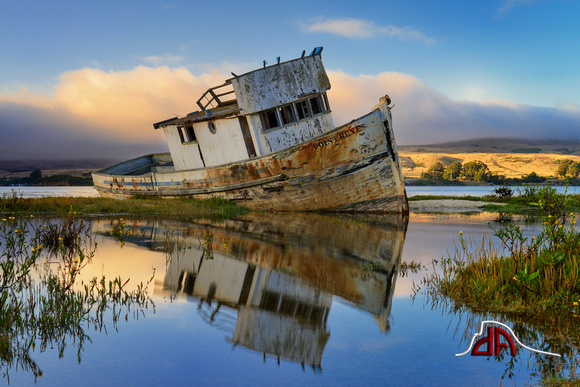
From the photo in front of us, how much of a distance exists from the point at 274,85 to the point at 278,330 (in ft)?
48.2

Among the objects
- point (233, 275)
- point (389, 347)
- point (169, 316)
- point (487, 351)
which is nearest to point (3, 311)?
point (169, 316)

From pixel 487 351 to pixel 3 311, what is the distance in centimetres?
456

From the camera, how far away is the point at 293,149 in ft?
57.8

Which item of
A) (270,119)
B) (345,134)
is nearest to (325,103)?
(270,119)

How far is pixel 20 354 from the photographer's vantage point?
3875 mm

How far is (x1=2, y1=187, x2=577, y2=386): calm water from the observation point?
359cm

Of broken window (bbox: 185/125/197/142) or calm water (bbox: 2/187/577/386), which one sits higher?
broken window (bbox: 185/125/197/142)

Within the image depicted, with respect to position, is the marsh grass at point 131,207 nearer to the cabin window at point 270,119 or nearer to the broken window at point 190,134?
the broken window at point 190,134

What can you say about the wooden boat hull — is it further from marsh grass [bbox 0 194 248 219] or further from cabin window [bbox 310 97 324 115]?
cabin window [bbox 310 97 324 115]

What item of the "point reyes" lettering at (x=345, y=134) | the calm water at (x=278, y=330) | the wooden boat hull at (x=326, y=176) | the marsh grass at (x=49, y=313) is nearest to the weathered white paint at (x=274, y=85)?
the wooden boat hull at (x=326, y=176)

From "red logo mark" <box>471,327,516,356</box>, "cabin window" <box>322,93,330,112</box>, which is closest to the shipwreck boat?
"cabin window" <box>322,93,330,112</box>

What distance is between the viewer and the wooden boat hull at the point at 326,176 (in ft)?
56.8

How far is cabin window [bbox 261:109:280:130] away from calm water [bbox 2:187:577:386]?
32.8ft

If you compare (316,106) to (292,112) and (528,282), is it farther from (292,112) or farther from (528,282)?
(528,282)
